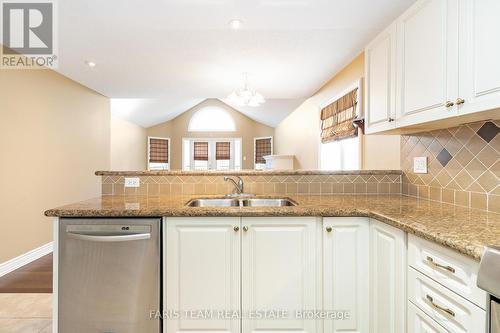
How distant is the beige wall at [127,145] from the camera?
7121 mm

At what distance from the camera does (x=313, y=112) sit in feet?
17.2

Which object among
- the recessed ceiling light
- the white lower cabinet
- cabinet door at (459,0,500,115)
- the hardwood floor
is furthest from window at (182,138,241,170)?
cabinet door at (459,0,500,115)

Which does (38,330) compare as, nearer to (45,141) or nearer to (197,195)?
(197,195)

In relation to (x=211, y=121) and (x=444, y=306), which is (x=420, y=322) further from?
(x=211, y=121)

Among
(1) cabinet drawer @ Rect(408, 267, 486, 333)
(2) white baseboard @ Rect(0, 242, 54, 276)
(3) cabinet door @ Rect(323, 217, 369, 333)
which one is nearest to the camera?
(1) cabinet drawer @ Rect(408, 267, 486, 333)

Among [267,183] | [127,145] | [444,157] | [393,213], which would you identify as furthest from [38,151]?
[127,145]

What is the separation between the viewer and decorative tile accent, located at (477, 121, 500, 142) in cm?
139

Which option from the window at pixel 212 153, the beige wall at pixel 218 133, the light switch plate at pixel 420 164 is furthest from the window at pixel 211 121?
the light switch plate at pixel 420 164

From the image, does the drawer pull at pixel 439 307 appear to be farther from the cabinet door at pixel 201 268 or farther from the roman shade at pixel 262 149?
the roman shade at pixel 262 149

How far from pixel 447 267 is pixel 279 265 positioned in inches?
30.6

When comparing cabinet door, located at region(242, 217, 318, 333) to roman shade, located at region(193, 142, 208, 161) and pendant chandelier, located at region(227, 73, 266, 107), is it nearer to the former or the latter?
pendant chandelier, located at region(227, 73, 266, 107)

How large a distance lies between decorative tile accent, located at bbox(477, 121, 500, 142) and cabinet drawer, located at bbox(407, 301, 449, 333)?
3.07 feet

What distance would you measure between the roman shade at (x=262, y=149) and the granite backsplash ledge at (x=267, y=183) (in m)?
8.29

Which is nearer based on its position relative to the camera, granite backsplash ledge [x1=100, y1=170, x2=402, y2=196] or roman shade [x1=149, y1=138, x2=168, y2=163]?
granite backsplash ledge [x1=100, y1=170, x2=402, y2=196]
